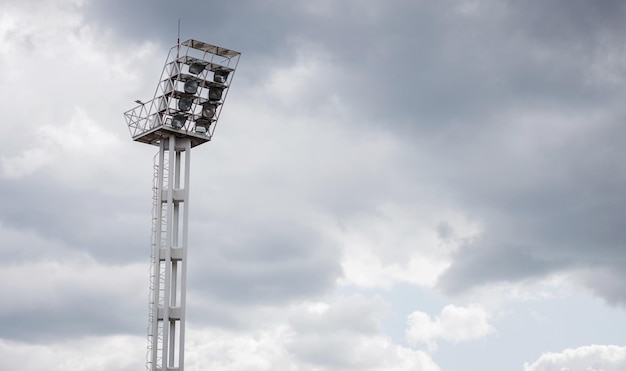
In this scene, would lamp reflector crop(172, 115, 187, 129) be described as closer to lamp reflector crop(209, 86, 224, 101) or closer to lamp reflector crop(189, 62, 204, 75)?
lamp reflector crop(209, 86, 224, 101)

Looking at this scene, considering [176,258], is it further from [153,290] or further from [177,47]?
[177,47]

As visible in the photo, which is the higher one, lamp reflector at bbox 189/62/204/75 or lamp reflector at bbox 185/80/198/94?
lamp reflector at bbox 189/62/204/75

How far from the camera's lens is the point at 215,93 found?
146625mm

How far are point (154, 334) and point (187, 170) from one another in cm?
1739

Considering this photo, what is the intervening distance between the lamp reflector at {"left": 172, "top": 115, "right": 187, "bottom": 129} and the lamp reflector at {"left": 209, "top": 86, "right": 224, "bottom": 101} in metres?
4.10

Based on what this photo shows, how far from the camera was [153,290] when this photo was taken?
5536 inches

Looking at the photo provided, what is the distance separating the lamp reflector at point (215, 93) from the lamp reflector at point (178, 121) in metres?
4.10

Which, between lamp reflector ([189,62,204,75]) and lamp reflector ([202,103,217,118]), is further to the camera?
lamp reflector ([202,103,217,118])

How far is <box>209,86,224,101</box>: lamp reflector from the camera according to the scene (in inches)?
5768

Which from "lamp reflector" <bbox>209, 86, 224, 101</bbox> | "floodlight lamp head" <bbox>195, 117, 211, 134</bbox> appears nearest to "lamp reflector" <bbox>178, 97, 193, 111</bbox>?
"floodlight lamp head" <bbox>195, 117, 211, 134</bbox>

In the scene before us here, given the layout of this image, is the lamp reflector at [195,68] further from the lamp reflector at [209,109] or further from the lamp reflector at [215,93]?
the lamp reflector at [209,109]

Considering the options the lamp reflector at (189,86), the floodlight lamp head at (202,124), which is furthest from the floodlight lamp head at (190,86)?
the floodlight lamp head at (202,124)

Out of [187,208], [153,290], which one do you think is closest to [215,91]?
[187,208]

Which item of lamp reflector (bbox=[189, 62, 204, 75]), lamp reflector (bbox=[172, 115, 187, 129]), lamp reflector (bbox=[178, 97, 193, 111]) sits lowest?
lamp reflector (bbox=[172, 115, 187, 129])
